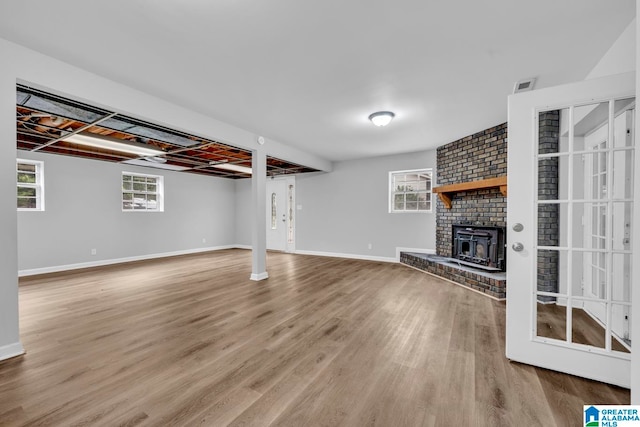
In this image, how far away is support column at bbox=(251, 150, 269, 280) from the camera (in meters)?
4.58

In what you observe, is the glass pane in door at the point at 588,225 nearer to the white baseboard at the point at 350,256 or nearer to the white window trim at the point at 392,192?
the white window trim at the point at 392,192

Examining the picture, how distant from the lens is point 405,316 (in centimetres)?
299

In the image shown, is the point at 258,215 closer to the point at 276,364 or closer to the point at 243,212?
the point at 276,364

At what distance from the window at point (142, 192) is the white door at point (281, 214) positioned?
2953 millimetres

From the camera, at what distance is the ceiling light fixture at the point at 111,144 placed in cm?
418

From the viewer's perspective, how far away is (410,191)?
6117mm

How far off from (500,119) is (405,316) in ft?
10.4

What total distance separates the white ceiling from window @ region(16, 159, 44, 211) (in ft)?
13.5

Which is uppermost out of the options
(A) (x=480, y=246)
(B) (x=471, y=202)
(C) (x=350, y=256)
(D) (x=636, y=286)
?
(B) (x=471, y=202)

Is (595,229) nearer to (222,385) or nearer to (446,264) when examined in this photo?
(446,264)

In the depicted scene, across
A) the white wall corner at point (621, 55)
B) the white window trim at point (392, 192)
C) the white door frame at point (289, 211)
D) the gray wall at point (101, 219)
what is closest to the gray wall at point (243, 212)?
the gray wall at point (101, 219)

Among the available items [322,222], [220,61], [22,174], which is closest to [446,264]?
[322,222]

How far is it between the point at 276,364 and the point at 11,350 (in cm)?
214

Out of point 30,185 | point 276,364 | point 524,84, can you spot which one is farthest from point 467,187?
point 30,185
